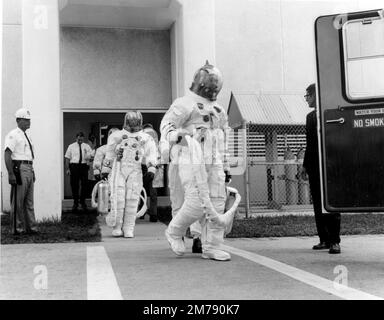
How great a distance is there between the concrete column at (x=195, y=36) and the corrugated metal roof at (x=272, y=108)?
6.04 feet

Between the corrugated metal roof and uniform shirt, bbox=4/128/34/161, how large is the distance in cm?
529

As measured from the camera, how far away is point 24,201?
8.68 m

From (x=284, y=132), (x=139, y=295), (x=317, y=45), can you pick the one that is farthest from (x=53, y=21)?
(x=139, y=295)

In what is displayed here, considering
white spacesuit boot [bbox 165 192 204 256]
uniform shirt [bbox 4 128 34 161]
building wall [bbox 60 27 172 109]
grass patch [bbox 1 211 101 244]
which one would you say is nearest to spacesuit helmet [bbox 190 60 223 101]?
white spacesuit boot [bbox 165 192 204 256]

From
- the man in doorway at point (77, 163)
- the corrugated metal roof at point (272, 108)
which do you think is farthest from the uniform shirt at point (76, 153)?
the corrugated metal roof at point (272, 108)

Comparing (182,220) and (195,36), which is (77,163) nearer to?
(195,36)

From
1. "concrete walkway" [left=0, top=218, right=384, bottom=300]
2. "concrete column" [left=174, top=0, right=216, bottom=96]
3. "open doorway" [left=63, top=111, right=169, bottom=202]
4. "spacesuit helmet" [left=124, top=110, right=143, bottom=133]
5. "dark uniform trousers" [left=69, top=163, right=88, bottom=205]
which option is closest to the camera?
"concrete walkway" [left=0, top=218, right=384, bottom=300]

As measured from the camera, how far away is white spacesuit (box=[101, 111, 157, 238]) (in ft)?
28.4

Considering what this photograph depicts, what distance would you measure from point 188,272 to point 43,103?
6.47m

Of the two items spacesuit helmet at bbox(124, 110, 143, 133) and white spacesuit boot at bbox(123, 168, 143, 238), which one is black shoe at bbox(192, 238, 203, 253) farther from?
spacesuit helmet at bbox(124, 110, 143, 133)

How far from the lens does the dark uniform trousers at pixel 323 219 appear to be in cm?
657

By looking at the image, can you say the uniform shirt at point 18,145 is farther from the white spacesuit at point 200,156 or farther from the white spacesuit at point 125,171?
the white spacesuit at point 200,156

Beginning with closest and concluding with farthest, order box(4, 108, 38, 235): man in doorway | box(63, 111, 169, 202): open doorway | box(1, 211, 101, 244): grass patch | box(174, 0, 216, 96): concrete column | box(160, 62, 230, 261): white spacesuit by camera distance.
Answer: box(160, 62, 230, 261): white spacesuit → box(1, 211, 101, 244): grass patch → box(4, 108, 38, 235): man in doorway → box(174, 0, 216, 96): concrete column → box(63, 111, 169, 202): open doorway
